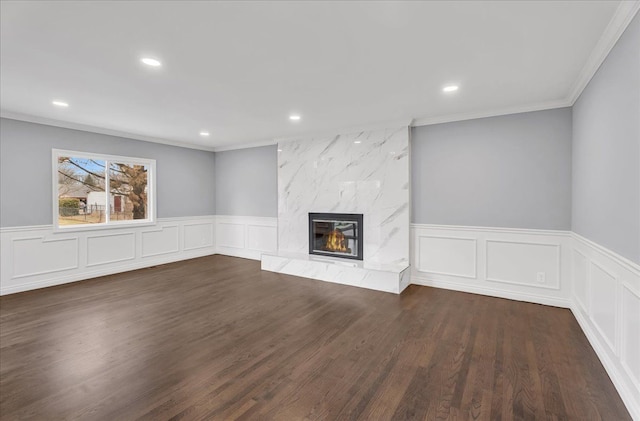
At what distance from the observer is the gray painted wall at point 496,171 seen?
369 centimetres

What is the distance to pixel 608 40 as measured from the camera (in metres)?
2.18

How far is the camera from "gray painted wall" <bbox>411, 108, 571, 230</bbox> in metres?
3.69

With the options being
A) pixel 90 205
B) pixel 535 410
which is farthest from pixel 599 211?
pixel 90 205

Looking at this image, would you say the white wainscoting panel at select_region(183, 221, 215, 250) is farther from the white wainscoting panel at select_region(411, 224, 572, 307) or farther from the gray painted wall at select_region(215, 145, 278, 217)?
the white wainscoting panel at select_region(411, 224, 572, 307)

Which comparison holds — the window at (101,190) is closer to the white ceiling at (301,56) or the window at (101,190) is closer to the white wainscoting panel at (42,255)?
the white wainscoting panel at (42,255)

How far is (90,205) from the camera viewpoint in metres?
5.16

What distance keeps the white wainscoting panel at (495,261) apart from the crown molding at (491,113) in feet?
5.08

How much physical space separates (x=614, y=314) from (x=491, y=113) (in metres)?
2.79

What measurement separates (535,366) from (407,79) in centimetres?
277

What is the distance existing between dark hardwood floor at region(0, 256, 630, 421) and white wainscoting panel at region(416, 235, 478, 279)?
389 millimetres

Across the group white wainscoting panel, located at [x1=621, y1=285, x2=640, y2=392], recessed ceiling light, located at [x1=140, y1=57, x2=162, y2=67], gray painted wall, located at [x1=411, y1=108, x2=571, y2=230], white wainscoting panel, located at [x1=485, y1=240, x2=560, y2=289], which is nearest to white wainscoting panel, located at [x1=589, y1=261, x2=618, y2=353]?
white wainscoting panel, located at [x1=621, y1=285, x2=640, y2=392]

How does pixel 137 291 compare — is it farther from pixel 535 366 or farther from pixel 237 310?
pixel 535 366

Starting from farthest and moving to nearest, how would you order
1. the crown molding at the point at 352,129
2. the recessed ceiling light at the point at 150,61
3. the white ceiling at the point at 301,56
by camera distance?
the crown molding at the point at 352,129, the recessed ceiling light at the point at 150,61, the white ceiling at the point at 301,56

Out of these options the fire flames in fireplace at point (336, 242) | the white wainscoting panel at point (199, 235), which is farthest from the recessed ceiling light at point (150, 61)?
the white wainscoting panel at point (199, 235)
